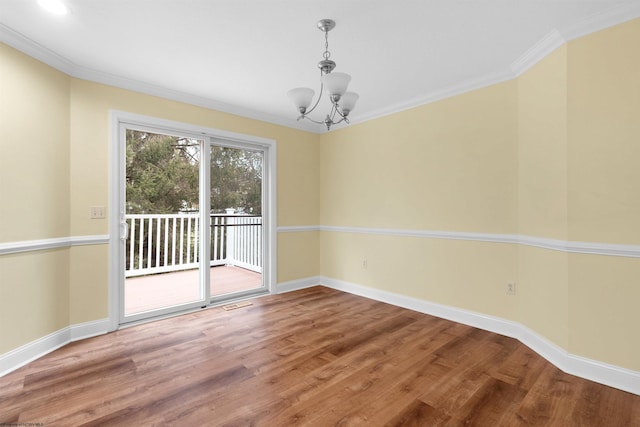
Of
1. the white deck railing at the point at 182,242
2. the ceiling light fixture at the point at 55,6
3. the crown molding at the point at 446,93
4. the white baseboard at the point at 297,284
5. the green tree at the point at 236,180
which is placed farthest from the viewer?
the white baseboard at the point at 297,284

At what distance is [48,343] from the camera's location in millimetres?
2473

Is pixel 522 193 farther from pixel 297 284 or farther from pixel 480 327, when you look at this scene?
pixel 297 284

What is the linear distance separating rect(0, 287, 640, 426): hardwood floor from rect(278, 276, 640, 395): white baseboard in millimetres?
73

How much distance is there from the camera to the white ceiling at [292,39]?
1.93 meters

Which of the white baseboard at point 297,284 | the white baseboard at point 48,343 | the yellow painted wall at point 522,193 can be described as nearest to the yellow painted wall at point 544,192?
the yellow painted wall at point 522,193

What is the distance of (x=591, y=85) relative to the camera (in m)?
2.11

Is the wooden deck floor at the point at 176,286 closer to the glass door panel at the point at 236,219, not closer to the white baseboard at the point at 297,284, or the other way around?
the glass door panel at the point at 236,219

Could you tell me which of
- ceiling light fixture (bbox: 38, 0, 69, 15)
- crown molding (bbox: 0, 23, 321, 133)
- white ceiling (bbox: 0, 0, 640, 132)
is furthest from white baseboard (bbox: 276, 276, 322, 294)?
ceiling light fixture (bbox: 38, 0, 69, 15)

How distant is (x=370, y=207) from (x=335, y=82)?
2.34 m

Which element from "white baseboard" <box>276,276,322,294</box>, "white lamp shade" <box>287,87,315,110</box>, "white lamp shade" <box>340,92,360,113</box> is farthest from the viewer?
"white baseboard" <box>276,276,322,294</box>

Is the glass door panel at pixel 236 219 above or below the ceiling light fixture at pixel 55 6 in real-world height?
below

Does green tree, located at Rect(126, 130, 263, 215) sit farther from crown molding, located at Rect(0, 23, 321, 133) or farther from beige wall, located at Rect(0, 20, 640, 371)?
crown molding, located at Rect(0, 23, 321, 133)

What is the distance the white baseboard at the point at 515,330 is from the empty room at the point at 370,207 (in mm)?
18

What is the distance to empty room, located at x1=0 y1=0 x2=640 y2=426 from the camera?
1.93 metres
